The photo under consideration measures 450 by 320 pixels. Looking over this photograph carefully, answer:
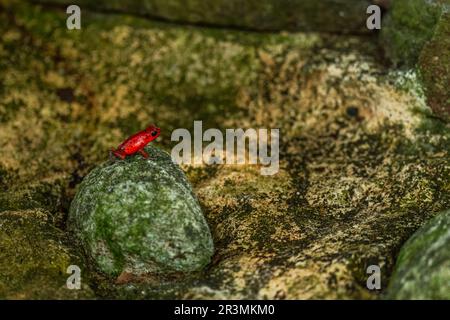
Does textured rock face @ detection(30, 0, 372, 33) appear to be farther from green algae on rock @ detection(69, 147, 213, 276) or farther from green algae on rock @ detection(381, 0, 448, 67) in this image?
green algae on rock @ detection(69, 147, 213, 276)

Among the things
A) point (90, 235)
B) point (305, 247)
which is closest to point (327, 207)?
point (305, 247)

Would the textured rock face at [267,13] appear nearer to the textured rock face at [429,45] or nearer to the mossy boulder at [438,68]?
the textured rock face at [429,45]

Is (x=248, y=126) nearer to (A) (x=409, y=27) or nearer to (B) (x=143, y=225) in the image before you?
(A) (x=409, y=27)

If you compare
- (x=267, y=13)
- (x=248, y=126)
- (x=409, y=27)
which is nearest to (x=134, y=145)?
(x=248, y=126)

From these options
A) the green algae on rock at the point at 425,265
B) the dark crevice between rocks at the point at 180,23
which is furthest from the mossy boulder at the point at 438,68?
the green algae on rock at the point at 425,265

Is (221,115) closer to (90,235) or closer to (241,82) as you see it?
(241,82)

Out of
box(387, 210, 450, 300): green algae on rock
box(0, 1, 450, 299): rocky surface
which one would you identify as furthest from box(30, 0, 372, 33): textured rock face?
box(387, 210, 450, 300): green algae on rock
